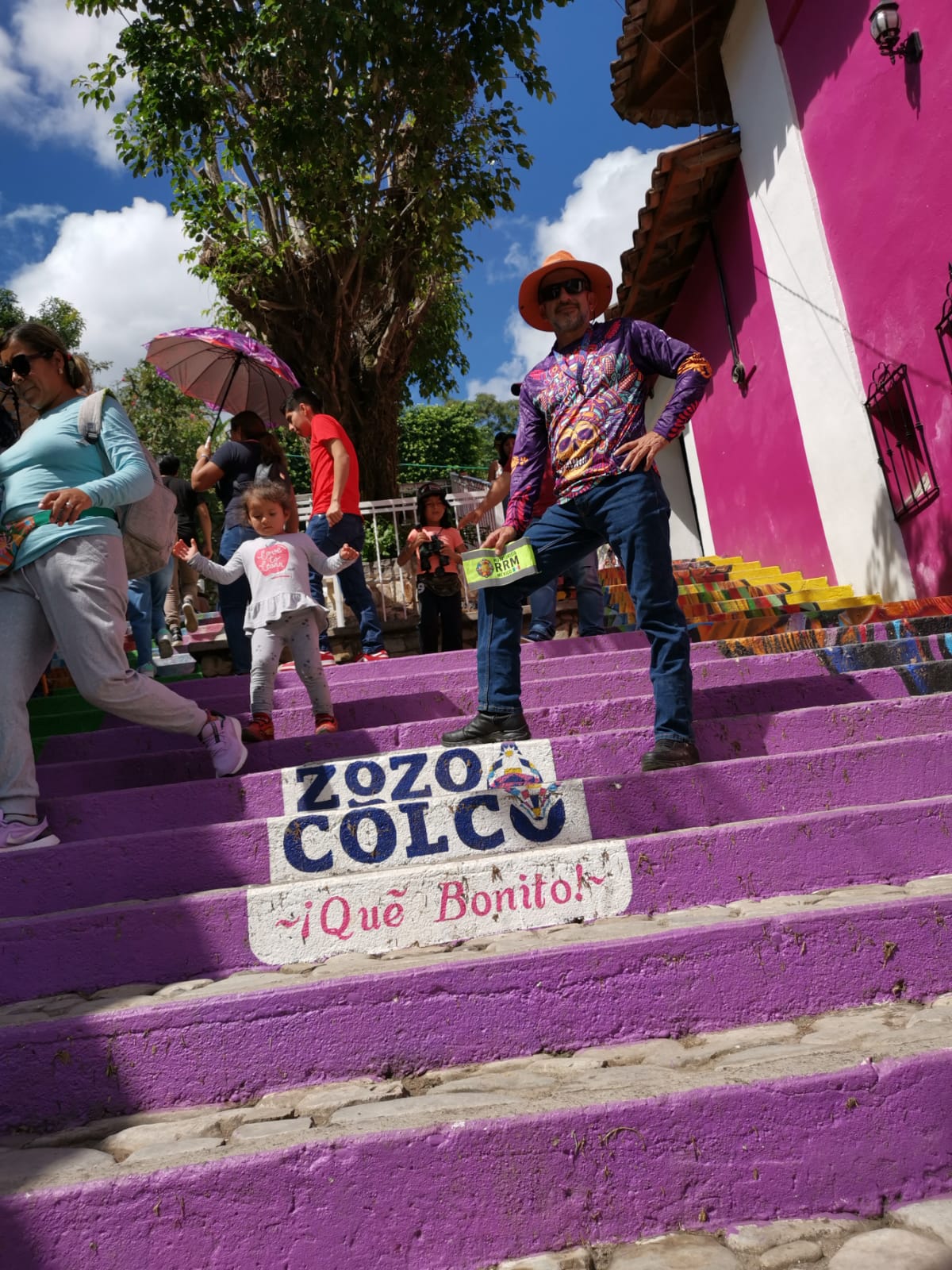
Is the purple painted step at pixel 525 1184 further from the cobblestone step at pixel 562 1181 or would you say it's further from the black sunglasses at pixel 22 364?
the black sunglasses at pixel 22 364

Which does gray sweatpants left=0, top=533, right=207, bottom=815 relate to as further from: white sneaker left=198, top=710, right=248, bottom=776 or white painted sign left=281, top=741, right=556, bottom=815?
white painted sign left=281, top=741, right=556, bottom=815

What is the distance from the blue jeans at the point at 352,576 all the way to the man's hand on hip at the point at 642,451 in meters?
2.87

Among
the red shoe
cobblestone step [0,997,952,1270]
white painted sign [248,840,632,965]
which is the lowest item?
cobblestone step [0,997,952,1270]

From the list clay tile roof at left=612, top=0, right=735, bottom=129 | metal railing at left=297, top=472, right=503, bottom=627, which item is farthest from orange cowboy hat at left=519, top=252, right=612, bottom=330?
clay tile roof at left=612, top=0, right=735, bottom=129

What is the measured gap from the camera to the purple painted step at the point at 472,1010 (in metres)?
2.23

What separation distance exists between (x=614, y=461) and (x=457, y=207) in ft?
29.6

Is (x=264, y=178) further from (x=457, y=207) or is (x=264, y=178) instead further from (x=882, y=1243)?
(x=882, y=1243)

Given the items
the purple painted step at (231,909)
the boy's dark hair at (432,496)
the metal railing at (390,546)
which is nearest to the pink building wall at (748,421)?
the metal railing at (390,546)

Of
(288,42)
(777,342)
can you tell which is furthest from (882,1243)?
(777,342)

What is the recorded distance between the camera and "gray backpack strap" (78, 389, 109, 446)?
3623 mm

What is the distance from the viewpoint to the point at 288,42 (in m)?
7.20

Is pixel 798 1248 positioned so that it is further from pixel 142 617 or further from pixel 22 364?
pixel 142 617

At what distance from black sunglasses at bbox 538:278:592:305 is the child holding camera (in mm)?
2922

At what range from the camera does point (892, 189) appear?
655 centimetres
